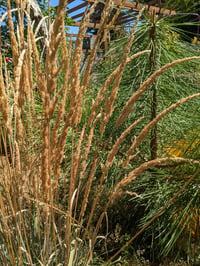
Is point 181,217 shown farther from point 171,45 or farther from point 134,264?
point 171,45

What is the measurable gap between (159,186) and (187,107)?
1.42 ft

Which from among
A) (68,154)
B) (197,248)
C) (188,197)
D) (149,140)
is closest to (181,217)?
(188,197)

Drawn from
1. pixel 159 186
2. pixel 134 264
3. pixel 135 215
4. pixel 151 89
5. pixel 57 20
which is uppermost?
pixel 57 20

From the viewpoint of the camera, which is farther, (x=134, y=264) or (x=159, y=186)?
(x=134, y=264)

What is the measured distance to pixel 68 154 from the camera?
68.0 inches

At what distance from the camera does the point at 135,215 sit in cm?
167

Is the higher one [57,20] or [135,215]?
[57,20]

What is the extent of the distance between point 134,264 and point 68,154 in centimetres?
69

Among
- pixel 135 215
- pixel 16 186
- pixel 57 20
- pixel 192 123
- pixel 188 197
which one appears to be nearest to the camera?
pixel 57 20

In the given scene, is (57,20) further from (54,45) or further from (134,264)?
(134,264)

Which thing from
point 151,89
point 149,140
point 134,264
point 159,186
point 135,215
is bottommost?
point 134,264

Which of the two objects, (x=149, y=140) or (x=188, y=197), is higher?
(x=149, y=140)

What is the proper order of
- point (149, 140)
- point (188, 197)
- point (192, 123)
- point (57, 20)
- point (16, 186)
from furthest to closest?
1. point (149, 140)
2. point (192, 123)
3. point (188, 197)
4. point (16, 186)
5. point (57, 20)

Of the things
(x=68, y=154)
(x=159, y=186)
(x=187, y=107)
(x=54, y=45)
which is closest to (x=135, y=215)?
(x=159, y=186)
